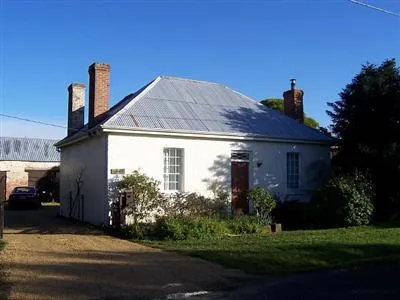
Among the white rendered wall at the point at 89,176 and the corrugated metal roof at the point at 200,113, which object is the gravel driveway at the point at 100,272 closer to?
the white rendered wall at the point at 89,176

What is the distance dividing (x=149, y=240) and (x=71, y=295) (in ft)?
24.3

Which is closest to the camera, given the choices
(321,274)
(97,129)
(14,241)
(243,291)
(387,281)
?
(243,291)

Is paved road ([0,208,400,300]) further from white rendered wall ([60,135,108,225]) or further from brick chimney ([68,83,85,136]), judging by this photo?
brick chimney ([68,83,85,136])

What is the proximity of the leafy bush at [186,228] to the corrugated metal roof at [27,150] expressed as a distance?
31.6m

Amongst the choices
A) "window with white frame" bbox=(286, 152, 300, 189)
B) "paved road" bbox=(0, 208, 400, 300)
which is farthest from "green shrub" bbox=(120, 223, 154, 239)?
"window with white frame" bbox=(286, 152, 300, 189)

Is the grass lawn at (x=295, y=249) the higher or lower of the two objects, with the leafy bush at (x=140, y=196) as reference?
lower

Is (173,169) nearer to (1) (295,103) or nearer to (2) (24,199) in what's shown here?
(1) (295,103)

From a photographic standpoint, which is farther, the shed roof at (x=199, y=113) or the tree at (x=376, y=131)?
the tree at (x=376, y=131)

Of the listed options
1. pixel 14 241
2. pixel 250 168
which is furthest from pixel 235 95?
pixel 14 241

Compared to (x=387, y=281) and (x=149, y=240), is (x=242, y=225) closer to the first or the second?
(x=149, y=240)

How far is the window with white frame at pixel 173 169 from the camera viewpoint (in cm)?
1977

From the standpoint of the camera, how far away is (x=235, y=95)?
2497 cm

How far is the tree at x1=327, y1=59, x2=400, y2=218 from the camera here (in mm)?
21250

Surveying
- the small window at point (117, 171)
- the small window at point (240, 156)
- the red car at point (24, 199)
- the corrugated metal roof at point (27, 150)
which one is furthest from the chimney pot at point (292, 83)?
the corrugated metal roof at point (27, 150)
